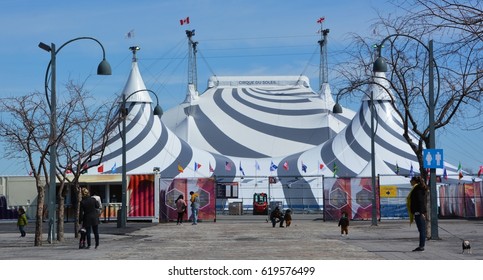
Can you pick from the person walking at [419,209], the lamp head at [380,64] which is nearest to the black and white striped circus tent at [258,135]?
the lamp head at [380,64]

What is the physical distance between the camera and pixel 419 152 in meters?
23.6

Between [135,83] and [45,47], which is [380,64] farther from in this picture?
[135,83]

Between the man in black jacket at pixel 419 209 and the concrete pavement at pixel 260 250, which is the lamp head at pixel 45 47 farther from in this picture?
the man in black jacket at pixel 419 209

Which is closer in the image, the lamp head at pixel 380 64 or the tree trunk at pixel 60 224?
the lamp head at pixel 380 64

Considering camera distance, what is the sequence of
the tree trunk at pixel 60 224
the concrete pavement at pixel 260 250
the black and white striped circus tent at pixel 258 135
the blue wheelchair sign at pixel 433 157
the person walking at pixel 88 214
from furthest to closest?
the black and white striped circus tent at pixel 258 135 < the tree trunk at pixel 60 224 < the blue wheelchair sign at pixel 433 157 < the person walking at pixel 88 214 < the concrete pavement at pixel 260 250

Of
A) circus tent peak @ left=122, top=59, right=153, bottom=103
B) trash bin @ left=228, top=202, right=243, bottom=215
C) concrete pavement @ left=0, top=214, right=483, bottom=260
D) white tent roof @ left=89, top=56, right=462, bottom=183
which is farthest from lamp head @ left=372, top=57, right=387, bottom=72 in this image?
circus tent peak @ left=122, top=59, right=153, bottom=103

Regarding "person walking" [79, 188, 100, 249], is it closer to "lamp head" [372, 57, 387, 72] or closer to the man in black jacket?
the man in black jacket

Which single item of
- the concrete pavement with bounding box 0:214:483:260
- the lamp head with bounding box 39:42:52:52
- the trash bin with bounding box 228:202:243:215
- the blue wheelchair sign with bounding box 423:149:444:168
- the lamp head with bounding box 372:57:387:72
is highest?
the lamp head with bounding box 39:42:52:52

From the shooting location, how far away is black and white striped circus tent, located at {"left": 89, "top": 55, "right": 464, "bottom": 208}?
55031 millimetres

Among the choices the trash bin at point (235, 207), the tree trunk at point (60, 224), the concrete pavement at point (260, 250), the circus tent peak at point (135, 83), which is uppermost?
the circus tent peak at point (135, 83)

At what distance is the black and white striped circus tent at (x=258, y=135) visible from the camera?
55.0m

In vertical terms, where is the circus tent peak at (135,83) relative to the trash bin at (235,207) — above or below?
above

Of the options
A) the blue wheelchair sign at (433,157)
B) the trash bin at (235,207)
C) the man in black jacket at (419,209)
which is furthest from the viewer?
the trash bin at (235,207)

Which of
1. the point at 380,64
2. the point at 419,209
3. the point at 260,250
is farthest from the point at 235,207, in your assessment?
the point at 419,209
